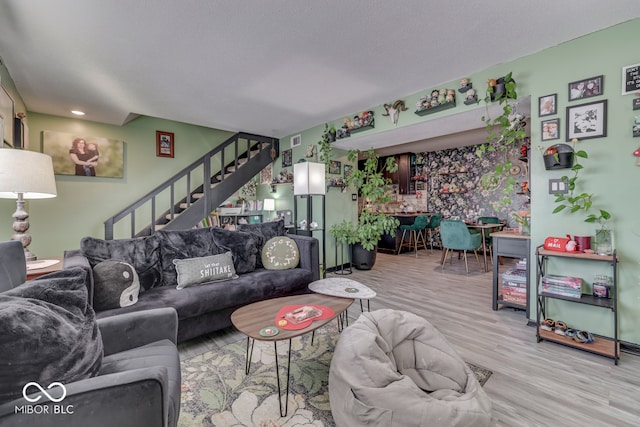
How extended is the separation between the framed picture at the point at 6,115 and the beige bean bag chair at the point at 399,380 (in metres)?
3.64

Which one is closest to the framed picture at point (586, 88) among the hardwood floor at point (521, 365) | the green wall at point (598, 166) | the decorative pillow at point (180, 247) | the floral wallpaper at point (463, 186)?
the green wall at point (598, 166)

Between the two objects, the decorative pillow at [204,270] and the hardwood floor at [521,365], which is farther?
the decorative pillow at [204,270]

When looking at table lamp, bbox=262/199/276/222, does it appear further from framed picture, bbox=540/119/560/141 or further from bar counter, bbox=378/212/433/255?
framed picture, bbox=540/119/560/141

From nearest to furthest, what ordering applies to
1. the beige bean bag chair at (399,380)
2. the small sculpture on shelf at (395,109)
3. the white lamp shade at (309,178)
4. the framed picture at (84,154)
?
the beige bean bag chair at (399,380) < the small sculpture on shelf at (395,109) < the white lamp shade at (309,178) < the framed picture at (84,154)

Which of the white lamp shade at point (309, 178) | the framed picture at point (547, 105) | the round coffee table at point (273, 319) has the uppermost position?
the framed picture at point (547, 105)

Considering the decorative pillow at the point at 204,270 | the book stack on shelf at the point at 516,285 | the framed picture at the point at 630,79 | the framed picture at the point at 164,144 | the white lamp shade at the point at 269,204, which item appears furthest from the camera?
the white lamp shade at the point at 269,204

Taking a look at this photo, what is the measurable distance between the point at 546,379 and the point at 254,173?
485cm

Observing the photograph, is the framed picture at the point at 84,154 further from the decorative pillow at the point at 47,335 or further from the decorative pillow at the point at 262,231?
the decorative pillow at the point at 47,335

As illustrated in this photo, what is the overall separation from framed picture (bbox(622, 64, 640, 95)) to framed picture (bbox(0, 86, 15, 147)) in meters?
5.28

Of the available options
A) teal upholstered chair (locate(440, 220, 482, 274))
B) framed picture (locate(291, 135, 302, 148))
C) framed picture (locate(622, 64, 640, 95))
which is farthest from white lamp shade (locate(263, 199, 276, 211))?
framed picture (locate(622, 64, 640, 95))

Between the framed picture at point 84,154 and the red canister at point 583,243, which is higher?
the framed picture at point 84,154

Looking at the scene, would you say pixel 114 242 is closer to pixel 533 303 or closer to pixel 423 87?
pixel 423 87

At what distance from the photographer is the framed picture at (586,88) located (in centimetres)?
226

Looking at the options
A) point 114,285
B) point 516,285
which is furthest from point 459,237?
point 114,285
